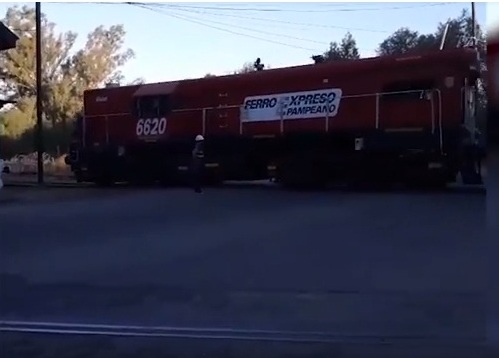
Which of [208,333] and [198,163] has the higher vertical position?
[198,163]

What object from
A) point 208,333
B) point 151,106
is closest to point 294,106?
point 151,106

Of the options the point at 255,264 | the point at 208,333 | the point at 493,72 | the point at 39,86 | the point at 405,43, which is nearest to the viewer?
the point at 493,72

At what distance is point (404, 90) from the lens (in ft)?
78.8

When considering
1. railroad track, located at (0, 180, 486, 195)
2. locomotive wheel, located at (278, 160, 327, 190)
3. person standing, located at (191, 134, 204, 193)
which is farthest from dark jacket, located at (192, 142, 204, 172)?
locomotive wheel, located at (278, 160, 327, 190)

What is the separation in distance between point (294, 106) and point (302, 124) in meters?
0.50

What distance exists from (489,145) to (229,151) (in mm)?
20193

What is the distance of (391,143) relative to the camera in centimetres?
2361

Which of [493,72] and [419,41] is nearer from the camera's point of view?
[493,72]

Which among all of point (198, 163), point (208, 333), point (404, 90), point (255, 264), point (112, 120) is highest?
point (404, 90)

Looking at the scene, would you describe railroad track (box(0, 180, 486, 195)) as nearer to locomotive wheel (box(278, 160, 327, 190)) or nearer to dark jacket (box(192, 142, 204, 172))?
locomotive wheel (box(278, 160, 327, 190))

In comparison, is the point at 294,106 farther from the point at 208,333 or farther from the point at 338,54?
the point at 208,333

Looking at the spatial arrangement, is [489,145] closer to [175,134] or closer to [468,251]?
[468,251]

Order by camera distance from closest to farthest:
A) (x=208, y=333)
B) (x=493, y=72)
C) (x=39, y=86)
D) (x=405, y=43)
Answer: (x=493, y=72)
(x=208, y=333)
(x=39, y=86)
(x=405, y=43)

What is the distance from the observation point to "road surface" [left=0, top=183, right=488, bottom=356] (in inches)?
353
